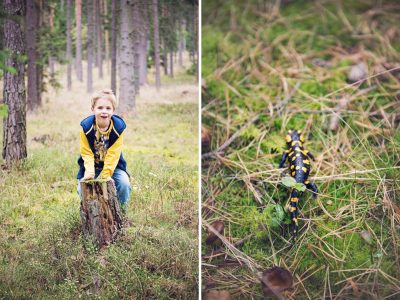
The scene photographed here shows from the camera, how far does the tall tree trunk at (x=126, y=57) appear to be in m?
2.97

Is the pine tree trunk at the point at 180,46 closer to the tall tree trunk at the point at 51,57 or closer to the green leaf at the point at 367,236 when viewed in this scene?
the tall tree trunk at the point at 51,57

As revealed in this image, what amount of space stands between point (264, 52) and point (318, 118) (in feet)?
2.14

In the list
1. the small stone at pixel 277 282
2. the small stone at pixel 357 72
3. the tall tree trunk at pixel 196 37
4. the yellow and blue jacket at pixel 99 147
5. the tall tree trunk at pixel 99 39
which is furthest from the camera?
the small stone at pixel 357 72

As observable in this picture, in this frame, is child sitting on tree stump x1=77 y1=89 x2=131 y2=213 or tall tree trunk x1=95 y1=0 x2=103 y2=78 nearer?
child sitting on tree stump x1=77 y1=89 x2=131 y2=213

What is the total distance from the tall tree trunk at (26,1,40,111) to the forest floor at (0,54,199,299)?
2.3 inches

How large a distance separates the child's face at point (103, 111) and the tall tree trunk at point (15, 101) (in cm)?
43

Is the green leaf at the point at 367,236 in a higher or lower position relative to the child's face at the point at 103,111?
lower

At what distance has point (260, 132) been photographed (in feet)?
10.3

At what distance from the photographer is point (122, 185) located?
284cm

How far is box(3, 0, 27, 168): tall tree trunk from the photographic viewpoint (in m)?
2.87

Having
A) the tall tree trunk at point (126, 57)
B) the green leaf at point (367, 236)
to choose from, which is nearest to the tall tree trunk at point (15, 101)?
the tall tree trunk at point (126, 57)

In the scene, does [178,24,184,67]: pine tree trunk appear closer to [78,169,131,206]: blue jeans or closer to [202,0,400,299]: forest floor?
[202,0,400,299]: forest floor

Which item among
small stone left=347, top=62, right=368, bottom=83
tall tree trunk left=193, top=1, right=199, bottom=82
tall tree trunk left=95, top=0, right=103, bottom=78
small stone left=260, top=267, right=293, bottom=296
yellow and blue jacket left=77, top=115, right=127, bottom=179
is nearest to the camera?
small stone left=260, top=267, right=293, bottom=296

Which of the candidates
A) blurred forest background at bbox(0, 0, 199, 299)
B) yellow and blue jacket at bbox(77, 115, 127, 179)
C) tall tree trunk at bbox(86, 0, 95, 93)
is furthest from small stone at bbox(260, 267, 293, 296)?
tall tree trunk at bbox(86, 0, 95, 93)
